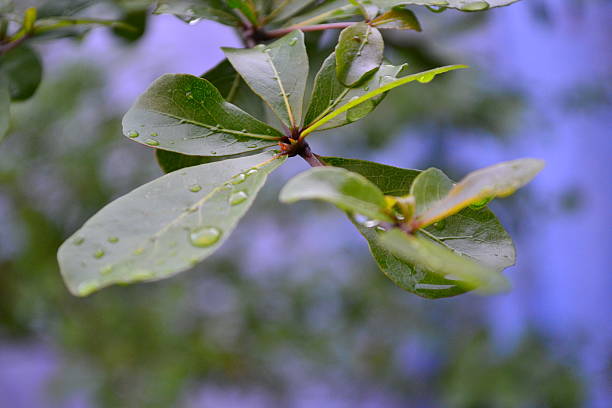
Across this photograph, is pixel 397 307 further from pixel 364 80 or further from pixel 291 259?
pixel 364 80

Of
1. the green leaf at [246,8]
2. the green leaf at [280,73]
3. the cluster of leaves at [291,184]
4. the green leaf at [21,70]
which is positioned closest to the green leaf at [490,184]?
the cluster of leaves at [291,184]

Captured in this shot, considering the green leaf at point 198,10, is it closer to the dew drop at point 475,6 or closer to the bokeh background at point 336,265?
the dew drop at point 475,6

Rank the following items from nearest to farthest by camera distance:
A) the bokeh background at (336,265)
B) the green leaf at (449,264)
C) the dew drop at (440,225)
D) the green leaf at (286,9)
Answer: the green leaf at (449,264) < the dew drop at (440,225) < the green leaf at (286,9) < the bokeh background at (336,265)

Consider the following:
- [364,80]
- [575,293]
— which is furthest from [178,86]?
[575,293]

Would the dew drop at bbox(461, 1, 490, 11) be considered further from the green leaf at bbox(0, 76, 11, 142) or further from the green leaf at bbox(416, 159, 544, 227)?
the green leaf at bbox(0, 76, 11, 142)

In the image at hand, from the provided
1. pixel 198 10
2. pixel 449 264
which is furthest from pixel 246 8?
pixel 449 264

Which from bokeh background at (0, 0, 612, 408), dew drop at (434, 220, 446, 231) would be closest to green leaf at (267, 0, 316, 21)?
dew drop at (434, 220, 446, 231)
